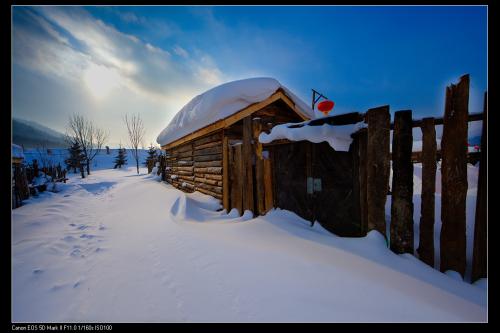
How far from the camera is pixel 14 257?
263cm

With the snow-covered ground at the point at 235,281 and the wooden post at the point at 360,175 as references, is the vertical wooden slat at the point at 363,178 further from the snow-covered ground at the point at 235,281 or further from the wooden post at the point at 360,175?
the snow-covered ground at the point at 235,281

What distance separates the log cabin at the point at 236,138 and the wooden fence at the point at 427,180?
2005 millimetres

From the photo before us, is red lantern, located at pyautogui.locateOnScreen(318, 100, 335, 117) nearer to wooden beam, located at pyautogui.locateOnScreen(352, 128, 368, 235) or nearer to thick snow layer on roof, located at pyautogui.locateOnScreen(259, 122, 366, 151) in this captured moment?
thick snow layer on roof, located at pyautogui.locateOnScreen(259, 122, 366, 151)

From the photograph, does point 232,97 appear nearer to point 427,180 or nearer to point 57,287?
point 427,180

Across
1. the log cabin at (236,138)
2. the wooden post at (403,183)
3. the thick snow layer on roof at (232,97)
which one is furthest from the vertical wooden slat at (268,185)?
the wooden post at (403,183)

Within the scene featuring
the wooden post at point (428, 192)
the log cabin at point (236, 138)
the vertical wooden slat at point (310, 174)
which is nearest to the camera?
the wooden post at point (428, 192)

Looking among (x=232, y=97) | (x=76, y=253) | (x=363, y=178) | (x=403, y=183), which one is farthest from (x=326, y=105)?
(x=76, y=253)

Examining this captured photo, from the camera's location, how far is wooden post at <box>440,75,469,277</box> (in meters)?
1.99

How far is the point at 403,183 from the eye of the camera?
7.50 feet

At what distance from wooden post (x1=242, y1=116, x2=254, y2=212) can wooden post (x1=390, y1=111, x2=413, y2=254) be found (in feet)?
9.07

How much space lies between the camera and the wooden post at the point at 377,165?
7.84ft

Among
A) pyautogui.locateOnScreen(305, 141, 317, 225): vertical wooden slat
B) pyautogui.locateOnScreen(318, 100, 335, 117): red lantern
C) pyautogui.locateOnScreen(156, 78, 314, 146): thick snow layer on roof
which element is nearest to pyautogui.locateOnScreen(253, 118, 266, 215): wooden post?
pyautogui.locateOnScreen(305, 141, 317, 225): vertical wooden slat

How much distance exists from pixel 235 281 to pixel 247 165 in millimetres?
2819
